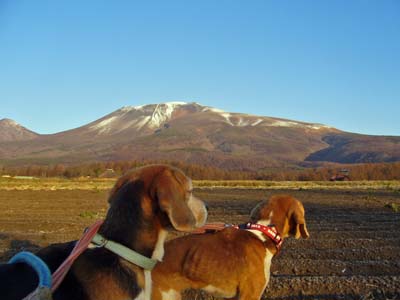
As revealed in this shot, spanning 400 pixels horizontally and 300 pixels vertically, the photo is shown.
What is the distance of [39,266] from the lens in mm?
3354

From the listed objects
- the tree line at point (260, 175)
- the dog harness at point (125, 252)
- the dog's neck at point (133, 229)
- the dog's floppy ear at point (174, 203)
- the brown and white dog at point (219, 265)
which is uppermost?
the dog's floppy ear at point (174, 203)

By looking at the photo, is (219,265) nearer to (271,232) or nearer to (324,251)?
(271,232)

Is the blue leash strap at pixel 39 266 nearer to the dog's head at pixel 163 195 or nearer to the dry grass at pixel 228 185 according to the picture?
the dog's head at pixel 163 195

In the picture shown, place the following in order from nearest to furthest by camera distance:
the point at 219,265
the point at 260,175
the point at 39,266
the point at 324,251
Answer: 1. the point at 39,266
2. the point at 219,265
3. the point at 324,251
4. the point at 260,175

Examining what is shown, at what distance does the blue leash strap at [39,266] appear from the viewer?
325 cm

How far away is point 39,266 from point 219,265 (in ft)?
10.1

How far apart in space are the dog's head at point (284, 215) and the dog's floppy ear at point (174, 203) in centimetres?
306

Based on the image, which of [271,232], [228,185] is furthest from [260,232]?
[228,185]

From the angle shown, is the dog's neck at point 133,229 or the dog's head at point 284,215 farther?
the dog's head at point 284,215

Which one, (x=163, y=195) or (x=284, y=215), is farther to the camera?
(x=284, y=215)

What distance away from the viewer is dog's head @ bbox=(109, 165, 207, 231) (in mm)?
3400

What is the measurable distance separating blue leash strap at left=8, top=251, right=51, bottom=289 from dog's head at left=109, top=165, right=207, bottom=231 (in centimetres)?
62

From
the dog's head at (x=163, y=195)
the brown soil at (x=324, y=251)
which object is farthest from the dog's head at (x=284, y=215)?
the dog's head at (x=163, y=195)

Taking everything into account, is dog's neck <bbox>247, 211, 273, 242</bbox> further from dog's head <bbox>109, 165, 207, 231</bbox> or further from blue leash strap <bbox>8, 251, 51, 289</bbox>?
blue leash strap <bbox>8, 251, 51, 289</bbox>
